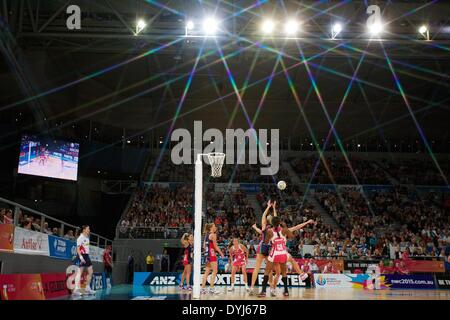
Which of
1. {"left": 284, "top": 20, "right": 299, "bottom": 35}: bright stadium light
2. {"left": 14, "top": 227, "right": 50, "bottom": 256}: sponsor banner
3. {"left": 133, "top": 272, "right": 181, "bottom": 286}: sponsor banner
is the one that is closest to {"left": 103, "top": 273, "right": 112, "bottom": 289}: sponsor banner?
{"left": 133, "top": 272, "right": 181, "bottom": 286}: sponsor banner

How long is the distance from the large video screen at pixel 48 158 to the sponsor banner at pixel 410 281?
1926 cm

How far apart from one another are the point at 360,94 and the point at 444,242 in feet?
49.4

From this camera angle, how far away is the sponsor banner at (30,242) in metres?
12.5

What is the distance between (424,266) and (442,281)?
3.89ft

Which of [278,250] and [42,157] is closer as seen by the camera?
[278,250]

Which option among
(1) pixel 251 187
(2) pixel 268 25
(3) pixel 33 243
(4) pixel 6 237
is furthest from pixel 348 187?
(4) pixel 6 237

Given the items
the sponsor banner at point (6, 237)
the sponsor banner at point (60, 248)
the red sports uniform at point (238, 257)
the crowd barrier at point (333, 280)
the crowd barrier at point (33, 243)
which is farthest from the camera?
the crowd barrier at point (333, 280)

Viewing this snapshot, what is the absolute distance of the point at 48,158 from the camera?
26.6 meters

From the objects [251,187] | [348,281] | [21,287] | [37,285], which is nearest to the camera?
[21,287]

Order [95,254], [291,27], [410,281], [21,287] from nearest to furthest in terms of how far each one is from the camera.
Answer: [21,287] < [95,254] < [291,27] < [410,281]

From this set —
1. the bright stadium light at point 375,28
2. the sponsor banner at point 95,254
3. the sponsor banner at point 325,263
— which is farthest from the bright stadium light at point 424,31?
the sponsor banner at point 95,254

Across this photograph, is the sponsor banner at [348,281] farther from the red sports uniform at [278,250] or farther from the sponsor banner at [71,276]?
the sponsor banner at [71,276]

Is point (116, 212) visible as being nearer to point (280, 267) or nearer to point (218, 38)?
point (218, 38)

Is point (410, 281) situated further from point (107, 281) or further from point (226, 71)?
point (226, 71)
